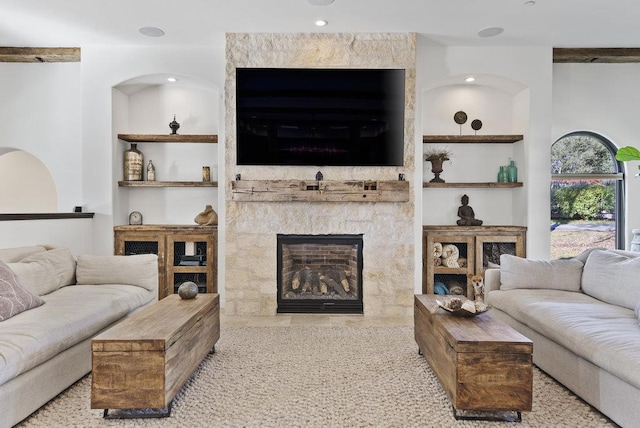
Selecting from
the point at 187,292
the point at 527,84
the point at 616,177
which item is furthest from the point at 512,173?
the point at 187,292

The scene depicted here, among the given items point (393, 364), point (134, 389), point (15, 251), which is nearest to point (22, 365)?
point (134, 389)

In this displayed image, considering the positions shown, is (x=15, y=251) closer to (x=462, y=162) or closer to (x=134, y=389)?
(x=134, y=389)

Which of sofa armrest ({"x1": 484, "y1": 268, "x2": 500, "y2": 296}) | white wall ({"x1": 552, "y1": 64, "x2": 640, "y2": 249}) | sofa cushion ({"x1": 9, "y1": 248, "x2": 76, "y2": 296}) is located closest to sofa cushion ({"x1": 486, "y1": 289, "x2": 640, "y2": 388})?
sofa armrest ({"x1": 484, "y1": 268, "x2": 500, "y2": 296})

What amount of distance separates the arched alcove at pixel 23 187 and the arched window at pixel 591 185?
24.1ft

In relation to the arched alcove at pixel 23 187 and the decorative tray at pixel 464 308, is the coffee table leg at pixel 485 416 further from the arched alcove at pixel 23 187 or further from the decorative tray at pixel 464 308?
the arched alcove at pixel 23 187

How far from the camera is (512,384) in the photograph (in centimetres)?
196

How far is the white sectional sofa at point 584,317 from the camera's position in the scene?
76.2 inches

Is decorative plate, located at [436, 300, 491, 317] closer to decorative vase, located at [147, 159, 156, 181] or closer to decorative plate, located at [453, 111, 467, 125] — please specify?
decorative plate, located at [453, 111, 467, 125]

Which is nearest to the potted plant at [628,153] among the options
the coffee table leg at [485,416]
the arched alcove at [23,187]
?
the coffee table leg at [485,416]

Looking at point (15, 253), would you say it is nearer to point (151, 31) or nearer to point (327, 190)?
point (151, 31)

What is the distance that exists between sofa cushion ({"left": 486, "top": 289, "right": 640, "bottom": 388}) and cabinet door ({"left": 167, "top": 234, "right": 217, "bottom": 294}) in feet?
9.81

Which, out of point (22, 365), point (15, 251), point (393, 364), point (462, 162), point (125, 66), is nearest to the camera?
point (22, 365)

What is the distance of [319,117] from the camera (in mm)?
4262

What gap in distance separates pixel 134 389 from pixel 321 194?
260cm
